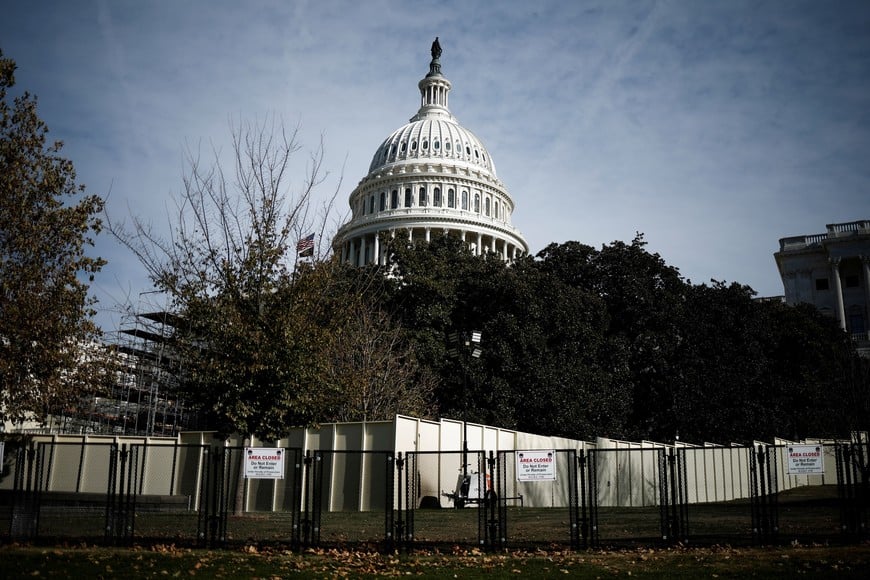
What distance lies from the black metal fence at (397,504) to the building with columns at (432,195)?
218 feet

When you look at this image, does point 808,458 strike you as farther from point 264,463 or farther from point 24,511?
point 24,511

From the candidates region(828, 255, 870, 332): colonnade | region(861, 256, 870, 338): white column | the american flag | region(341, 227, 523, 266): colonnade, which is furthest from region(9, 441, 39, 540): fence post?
region(341, 227, 523, 266): colonnade

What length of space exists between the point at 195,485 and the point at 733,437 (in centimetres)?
3148

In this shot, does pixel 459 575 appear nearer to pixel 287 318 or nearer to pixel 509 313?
pixel 287 318

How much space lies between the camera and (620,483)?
3341 centimetres

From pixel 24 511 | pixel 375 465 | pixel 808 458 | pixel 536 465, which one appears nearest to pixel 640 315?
pixel 375 465

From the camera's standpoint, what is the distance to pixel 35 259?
74.2 feet

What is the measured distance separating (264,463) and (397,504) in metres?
6.88

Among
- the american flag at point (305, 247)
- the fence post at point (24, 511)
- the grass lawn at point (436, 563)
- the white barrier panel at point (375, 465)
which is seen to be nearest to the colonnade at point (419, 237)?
the white barrier panel at point (375, 465)

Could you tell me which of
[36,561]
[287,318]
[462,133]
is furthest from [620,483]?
[462,133]

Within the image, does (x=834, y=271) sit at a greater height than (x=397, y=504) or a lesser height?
greater

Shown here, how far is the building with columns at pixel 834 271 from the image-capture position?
85750mm

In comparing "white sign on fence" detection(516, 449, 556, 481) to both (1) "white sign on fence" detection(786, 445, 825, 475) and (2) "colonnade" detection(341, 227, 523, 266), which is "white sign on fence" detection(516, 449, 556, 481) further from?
(2) "colonnade" detection(341, 227, 523, 266)

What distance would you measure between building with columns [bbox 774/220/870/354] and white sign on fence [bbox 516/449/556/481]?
7803 centimetres
